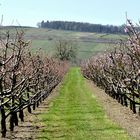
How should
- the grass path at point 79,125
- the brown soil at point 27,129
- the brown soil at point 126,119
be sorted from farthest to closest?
the brown soil at point 126,119 → the grass path at point 79,125 → the brown soil at point 27,129

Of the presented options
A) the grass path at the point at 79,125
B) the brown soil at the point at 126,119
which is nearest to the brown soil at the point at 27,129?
the grass path at the point at 79,125

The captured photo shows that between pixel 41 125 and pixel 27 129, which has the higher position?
pixel 27 129

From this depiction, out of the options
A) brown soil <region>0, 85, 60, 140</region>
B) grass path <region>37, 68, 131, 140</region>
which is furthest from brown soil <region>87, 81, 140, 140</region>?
brown soil <region>0, 85, 60, 140</region>

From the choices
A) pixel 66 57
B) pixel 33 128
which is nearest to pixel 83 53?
pixel 66 57

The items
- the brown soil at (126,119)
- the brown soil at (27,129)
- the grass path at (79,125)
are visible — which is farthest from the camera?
the brown soil at (126,119)

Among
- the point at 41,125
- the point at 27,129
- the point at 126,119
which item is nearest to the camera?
the point at 27,129

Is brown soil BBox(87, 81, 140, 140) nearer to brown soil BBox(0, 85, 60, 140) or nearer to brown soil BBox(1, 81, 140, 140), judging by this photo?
brown soil BBox(1, 81, 140, 140)

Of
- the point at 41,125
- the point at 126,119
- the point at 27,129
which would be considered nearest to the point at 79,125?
the point at 41,125

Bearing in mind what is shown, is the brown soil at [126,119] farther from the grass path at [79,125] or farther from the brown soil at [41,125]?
the grass path at [79,125]

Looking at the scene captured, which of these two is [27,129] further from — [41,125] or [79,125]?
[79,125]

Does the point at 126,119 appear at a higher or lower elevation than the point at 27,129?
lower

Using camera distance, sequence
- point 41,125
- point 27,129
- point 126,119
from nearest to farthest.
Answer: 1. point 27,129
2. point 41,125
3. point 126,119

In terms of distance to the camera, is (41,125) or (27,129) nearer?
(27,129)

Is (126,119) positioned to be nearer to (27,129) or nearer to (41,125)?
(41,125)
